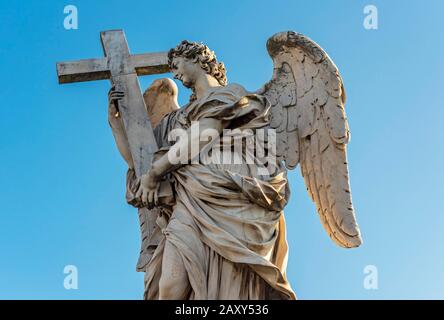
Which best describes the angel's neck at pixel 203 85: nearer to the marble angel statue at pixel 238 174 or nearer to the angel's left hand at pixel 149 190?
the marble angel statue at pixel 238 174

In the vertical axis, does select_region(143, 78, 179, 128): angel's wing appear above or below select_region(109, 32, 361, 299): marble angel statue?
above

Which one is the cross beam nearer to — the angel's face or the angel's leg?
the angel's face

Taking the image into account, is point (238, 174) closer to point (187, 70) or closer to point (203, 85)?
point (203, 85)

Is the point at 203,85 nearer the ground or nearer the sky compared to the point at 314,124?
nearer the sky

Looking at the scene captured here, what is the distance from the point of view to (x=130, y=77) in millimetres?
12797

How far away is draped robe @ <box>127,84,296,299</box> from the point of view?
11.4m

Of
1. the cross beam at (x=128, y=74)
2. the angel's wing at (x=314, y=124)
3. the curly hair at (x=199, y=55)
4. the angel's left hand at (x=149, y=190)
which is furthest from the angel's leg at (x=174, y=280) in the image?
the curly hair at (x=199, y=55)

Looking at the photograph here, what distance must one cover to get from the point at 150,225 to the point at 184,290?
123 centimetres

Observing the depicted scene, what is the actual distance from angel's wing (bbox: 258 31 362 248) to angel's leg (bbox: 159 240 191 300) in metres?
1.67

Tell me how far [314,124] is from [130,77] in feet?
6.17

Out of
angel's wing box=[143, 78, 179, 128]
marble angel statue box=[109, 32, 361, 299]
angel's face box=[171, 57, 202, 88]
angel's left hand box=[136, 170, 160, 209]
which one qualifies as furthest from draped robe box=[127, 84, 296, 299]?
angel's wing box=[143, 78, 179, 128]

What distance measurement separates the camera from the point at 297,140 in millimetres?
12594

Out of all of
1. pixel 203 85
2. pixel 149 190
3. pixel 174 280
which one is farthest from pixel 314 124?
pixel 174 280

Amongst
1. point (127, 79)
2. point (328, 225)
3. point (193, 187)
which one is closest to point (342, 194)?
point (328, 225)
